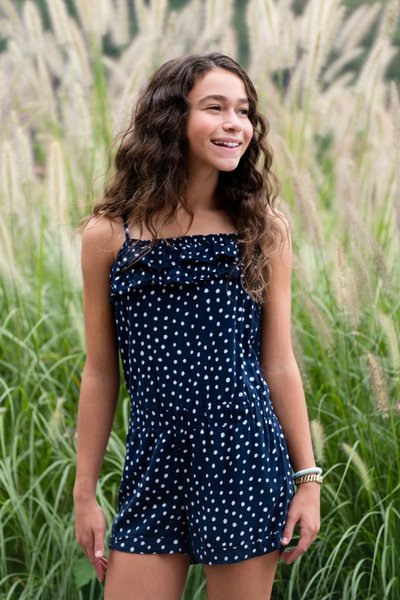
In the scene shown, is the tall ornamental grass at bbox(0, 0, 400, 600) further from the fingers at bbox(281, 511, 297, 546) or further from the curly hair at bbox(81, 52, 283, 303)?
the fingers at bbox(281, 511, 297, 546)

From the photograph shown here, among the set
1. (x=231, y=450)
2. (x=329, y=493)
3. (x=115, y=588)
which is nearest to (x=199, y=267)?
(x=231, y=450)

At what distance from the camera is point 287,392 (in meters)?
2.37

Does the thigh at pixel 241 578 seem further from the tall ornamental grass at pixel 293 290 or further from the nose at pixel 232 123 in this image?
the nose at pixel 232 123

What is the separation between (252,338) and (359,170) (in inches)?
81.5

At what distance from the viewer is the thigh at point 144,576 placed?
7.39 feet

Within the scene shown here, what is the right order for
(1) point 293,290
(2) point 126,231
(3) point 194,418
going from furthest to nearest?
(1) point 293,290 < (2) point 126,231 < (3) point 194,418

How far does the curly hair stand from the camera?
2332 mm

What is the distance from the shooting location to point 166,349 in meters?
2.26

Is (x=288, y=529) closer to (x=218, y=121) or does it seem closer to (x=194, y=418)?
(x=194, y=418)

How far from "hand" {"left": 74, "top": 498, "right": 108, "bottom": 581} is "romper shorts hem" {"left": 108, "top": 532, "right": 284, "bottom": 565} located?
0.12m

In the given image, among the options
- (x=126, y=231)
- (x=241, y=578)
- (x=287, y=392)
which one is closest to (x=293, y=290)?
(x=287, y=392)

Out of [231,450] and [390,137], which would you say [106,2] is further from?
[231,450]

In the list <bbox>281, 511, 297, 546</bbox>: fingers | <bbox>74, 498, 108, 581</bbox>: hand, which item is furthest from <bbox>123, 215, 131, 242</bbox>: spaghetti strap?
<bbox>281, 511, 297, 546</bbox>: fingers

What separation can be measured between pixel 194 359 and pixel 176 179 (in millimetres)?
415
